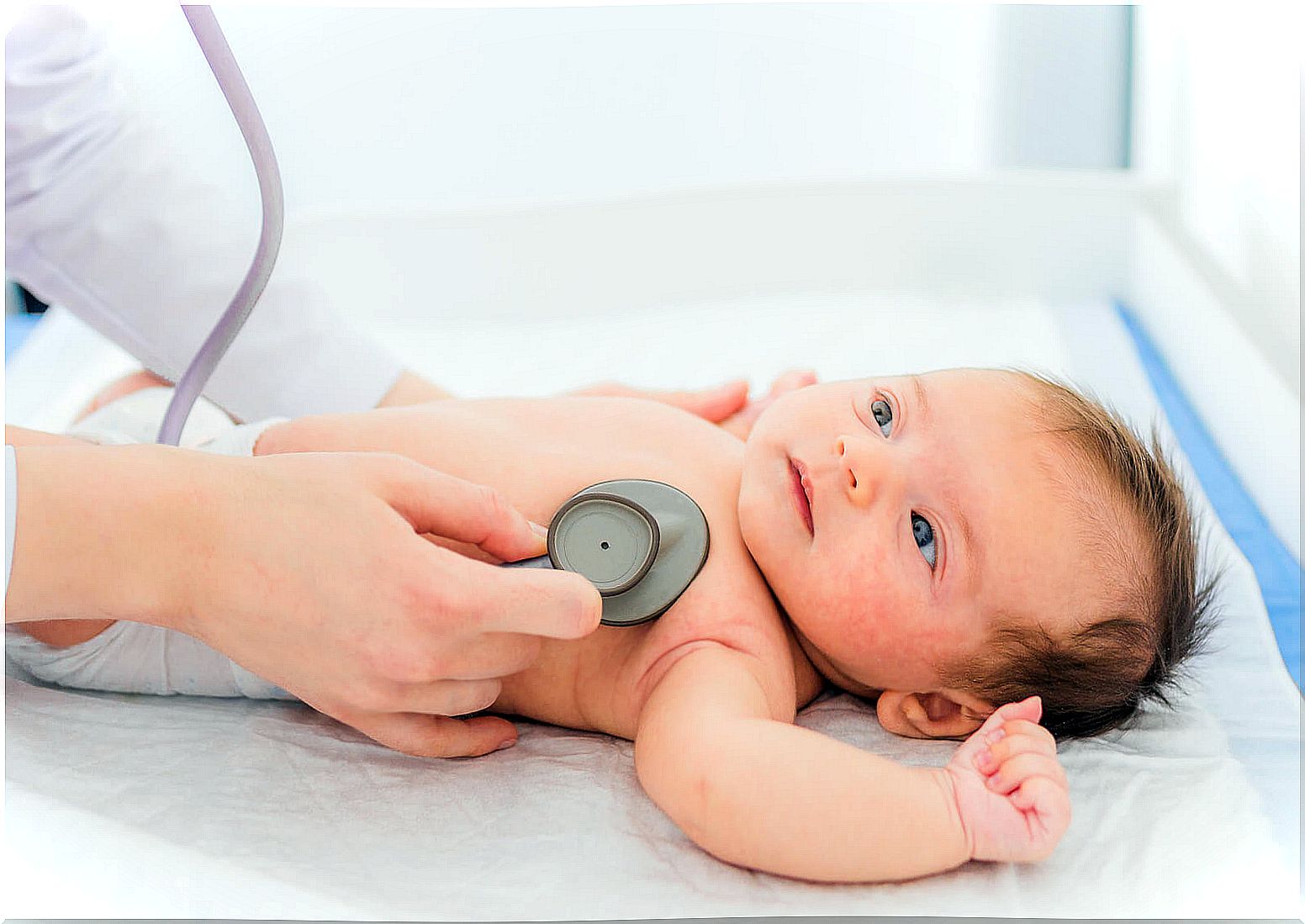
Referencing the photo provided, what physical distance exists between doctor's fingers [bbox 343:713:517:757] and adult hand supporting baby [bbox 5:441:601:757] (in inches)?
2.0

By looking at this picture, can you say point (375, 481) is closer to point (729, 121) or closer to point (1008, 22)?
point (729, 121)

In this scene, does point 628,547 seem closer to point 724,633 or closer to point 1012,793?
point 724,633

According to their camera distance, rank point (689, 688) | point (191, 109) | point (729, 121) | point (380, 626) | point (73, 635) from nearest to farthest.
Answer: point (380, 626) → point (689, 688) → point (73, 635) → point (191, 109) → point (729, 121)

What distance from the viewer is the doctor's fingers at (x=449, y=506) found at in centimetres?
77

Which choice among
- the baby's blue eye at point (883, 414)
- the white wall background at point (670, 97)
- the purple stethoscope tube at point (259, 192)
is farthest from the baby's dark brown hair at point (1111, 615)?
the white wall background at point (670, 97)

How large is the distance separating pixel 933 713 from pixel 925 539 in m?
0.15

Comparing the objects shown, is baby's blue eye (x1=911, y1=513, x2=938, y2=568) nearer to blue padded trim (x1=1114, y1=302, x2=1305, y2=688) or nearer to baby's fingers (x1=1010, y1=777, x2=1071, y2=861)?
baby's fingers (x1=1010, y1=777, x2=1071, y2=861)

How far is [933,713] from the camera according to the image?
3.20ft

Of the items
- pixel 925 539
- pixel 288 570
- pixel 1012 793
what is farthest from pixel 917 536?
pixel 288 570

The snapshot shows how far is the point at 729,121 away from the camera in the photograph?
2.18 meters

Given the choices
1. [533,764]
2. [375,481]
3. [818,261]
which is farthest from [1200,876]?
[818,261]

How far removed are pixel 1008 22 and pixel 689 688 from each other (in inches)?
71.7

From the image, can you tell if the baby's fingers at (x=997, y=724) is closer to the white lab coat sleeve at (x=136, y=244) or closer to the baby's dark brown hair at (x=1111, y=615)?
the baby's dark brown hair at (x=1111, y=615)

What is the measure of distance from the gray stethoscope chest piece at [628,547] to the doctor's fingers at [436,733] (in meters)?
0.12
